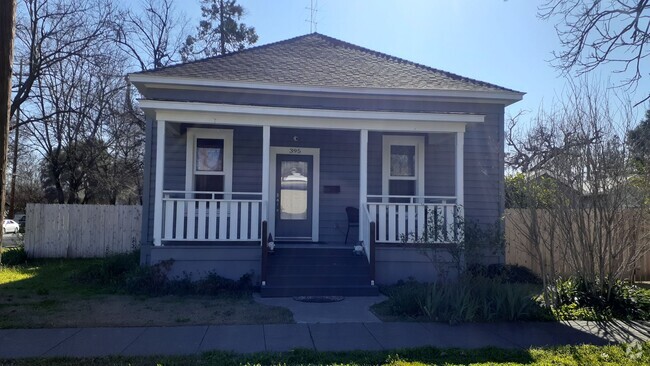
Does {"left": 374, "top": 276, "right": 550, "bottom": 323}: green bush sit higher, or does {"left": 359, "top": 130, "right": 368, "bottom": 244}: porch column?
{"left": 359, "top": 130, "right": 368, "bottom": 244}: porch column

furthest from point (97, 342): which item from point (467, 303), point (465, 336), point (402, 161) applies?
point (402, 161)

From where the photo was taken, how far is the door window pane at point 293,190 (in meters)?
12.3

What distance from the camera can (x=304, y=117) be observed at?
10.5m

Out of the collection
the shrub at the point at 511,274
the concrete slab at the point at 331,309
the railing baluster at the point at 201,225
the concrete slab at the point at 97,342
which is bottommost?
the concrete slab at the point at 97,342

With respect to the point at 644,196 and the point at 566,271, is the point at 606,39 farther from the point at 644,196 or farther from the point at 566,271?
the point at 566,271

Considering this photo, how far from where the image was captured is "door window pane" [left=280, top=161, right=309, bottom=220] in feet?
40.4

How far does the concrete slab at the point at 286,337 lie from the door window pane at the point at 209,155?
5685 millimetres

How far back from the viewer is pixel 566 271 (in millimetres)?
9625

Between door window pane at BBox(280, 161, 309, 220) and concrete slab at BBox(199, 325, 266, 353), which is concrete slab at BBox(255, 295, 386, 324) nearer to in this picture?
concrete slab at BBox(199, 325, 266, 353)

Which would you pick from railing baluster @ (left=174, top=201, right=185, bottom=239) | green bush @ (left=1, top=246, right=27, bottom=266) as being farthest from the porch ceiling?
green bush @ (left=1, top=246, right=27, bottom=266)

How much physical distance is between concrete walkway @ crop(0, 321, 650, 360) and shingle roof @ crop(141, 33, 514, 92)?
20.2 ft

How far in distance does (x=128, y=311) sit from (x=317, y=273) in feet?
11.9

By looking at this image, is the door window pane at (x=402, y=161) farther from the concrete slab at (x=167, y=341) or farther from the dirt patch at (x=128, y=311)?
the concrete slab at (x=167, y=341)

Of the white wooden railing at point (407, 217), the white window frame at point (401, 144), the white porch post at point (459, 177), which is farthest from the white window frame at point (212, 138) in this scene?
the white porch post at point (459, 177)
